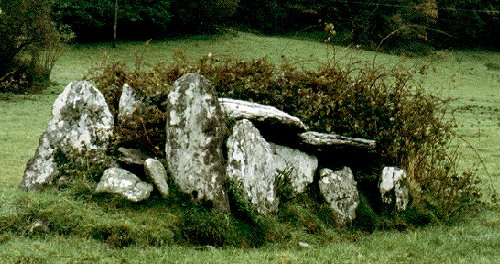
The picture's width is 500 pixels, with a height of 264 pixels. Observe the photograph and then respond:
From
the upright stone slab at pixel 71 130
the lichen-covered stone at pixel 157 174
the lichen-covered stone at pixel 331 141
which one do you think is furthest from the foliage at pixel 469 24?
the lichen-covered stone at pixel 157 174

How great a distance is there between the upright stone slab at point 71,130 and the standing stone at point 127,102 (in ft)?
1.25

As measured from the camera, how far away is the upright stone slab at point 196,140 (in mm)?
9586

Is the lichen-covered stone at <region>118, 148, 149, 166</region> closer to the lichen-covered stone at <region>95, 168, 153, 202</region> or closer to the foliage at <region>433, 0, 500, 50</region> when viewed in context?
the lichen-covered stone at <region>95, 168, 153, 202</region>

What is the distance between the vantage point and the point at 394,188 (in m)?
11.3

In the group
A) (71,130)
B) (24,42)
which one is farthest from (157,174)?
(24,42)

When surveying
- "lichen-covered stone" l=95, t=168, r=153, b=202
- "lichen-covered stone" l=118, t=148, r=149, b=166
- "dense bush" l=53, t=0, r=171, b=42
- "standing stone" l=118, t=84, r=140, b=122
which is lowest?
"dense bush" l=53, t=0, r=171, b=42

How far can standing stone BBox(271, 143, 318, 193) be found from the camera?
1073 centimetres

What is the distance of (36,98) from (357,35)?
122 feet

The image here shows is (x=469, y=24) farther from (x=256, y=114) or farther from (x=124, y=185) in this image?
(x=124, y=185)

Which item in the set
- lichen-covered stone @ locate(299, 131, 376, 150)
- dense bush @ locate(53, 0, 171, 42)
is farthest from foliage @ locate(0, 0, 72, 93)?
lichen-covered stone @ locate(299, 131, 376, 150)

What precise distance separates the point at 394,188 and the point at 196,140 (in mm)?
3652

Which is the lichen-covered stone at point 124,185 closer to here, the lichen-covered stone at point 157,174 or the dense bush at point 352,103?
the lichen-covered stone at point 157,174

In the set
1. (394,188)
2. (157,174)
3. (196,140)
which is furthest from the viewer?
(394,188)

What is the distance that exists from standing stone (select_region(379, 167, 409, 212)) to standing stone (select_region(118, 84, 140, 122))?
14.0ft
